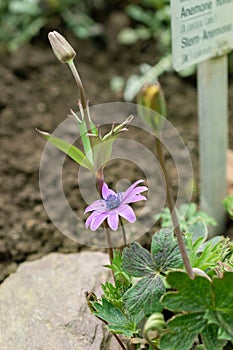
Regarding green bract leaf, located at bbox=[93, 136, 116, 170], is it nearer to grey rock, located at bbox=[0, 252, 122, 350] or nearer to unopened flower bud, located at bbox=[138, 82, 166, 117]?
unopened flower bud, located at bbox=[138, 82, 166, 117]

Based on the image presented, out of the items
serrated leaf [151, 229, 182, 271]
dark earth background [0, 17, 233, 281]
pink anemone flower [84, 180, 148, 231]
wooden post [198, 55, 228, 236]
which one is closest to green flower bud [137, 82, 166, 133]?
pink anemone flower [84, 180, 148, 231]

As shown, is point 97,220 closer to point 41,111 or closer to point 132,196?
point 132,196

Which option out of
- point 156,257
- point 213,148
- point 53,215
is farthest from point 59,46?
point 53,215

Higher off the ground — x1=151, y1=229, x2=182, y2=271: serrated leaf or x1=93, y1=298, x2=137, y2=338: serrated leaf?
x1=151, y1=229, x2=182, y2=271: serrated leaf

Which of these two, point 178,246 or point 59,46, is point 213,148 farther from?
point 59,46

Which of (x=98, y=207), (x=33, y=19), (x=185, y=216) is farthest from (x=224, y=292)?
(x=33, y=19)

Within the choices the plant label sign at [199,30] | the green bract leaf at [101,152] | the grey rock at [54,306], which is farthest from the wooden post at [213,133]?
the green bract leaf at [101,152]

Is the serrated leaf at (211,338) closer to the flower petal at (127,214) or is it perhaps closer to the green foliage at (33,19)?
the flower petal at (127,214)
